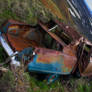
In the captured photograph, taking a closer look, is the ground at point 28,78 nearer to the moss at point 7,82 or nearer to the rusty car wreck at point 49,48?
the moss at point 7,82

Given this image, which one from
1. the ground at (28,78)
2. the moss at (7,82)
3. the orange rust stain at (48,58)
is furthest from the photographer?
the orange rust stain at (48,58)

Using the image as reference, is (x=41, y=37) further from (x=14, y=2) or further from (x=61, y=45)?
(x=14, y=2)

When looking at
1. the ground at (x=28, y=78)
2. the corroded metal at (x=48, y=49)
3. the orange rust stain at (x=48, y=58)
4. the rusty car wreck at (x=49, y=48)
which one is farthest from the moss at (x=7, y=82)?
the orange rust stain at (x=48, y=58)

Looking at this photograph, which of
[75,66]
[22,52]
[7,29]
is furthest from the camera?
[75,66]

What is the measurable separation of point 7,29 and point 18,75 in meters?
1.63

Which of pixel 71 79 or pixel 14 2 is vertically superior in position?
pixel 14 2

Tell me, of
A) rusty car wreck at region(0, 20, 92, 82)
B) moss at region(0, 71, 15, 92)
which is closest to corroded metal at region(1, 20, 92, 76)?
rusty car wreck at region(0, 20, 92, 82)

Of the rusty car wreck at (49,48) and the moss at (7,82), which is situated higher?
the moss at (7,82)

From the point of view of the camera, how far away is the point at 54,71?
3943 millimetres

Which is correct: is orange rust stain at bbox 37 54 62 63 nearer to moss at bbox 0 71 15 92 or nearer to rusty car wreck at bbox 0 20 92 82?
rusty car wreck at bbox 0 20 92 82

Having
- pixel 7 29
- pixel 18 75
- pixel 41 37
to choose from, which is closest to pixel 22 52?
pixel 18 75

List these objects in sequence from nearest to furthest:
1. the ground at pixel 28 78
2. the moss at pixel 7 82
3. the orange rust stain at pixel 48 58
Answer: the moss at pixel 7 82 < the ground at pixel 28 78 < the orange rust stain at pixel 48 58

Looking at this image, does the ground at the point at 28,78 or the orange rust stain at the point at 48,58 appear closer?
the ground at the point at 28,78

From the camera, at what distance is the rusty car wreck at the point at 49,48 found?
362 cm
